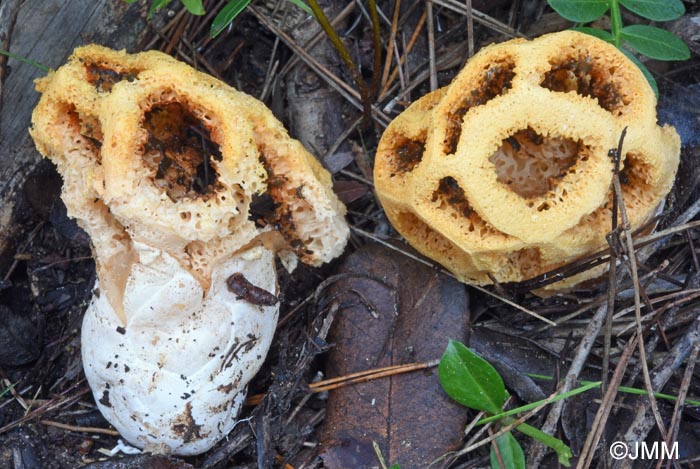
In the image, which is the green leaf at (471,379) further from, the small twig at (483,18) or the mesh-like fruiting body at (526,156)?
the small twig at (483,18)

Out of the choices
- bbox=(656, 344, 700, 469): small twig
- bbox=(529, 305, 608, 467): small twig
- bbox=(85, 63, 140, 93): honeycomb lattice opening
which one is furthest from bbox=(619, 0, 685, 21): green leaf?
bbox=(85, 63, 140, 93): honeycomb lattice opening

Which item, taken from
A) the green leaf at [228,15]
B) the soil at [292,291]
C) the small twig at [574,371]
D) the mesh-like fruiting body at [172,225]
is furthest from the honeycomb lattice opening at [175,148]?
the small twig at [574,371]

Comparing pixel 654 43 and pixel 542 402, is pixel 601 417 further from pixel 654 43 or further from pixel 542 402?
pixel 654 43

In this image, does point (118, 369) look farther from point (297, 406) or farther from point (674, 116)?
point (674, 116)

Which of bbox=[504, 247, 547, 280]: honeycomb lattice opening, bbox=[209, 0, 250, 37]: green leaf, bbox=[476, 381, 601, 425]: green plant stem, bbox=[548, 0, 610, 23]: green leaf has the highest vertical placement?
bbox=[209, 0, 250, 37]: green leaf

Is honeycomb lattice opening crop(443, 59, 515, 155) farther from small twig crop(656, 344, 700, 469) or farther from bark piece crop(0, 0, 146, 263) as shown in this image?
bark piece crop(0, 0, 146, 263)

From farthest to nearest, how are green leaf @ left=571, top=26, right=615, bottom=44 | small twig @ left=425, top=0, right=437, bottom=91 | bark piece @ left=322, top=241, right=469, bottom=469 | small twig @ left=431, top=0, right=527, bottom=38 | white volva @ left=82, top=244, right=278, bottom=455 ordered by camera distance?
small twig @ left=425, top=0, right=437, bottom=91
small twig @ left=431, top=0, right=527, bottom=38
bark piece @ left=322, top=241, right=469, bottom=469
green leaf @ left=571, top=26, right=615, bottom=44
white volva @ left=82, top=244, right=278, bottom=455

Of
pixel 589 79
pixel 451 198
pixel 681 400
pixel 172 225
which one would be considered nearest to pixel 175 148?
pixel 172 225
